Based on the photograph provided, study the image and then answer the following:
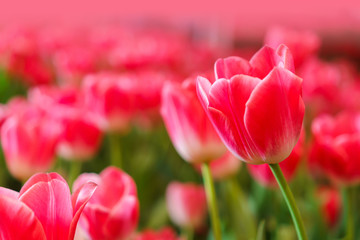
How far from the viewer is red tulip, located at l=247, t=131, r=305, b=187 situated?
563 mm

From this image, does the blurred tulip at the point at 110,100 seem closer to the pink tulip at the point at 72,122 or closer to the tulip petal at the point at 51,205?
the pink tulip at the point at 72,122

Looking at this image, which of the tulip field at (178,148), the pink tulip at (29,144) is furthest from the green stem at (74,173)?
the pink tulip at (29,144)

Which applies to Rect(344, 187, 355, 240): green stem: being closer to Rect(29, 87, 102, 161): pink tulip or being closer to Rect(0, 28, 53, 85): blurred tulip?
Rect(29, 87, 102, 161): pink tulip

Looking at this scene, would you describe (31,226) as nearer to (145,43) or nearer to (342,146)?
(342,146)

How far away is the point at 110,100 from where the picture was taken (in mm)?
669

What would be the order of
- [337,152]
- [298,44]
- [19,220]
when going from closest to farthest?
[19,220] < [337,152] < [298,44]

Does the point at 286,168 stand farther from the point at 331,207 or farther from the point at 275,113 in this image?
the point at 275,113

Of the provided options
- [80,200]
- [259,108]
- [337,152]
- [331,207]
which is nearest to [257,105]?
[259,108]

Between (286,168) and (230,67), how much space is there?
11.9 inches

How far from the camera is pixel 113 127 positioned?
71 centimetres

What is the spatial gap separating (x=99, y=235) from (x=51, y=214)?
12 centimetres

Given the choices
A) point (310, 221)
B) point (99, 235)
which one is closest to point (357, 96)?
point (310, 221)

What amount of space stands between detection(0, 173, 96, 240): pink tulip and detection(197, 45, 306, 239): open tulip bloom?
91 millimetres

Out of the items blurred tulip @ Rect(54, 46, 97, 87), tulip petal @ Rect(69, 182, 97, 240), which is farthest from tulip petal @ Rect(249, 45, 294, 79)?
blurred tulip @ Rect(54, 46, 97, 87)
